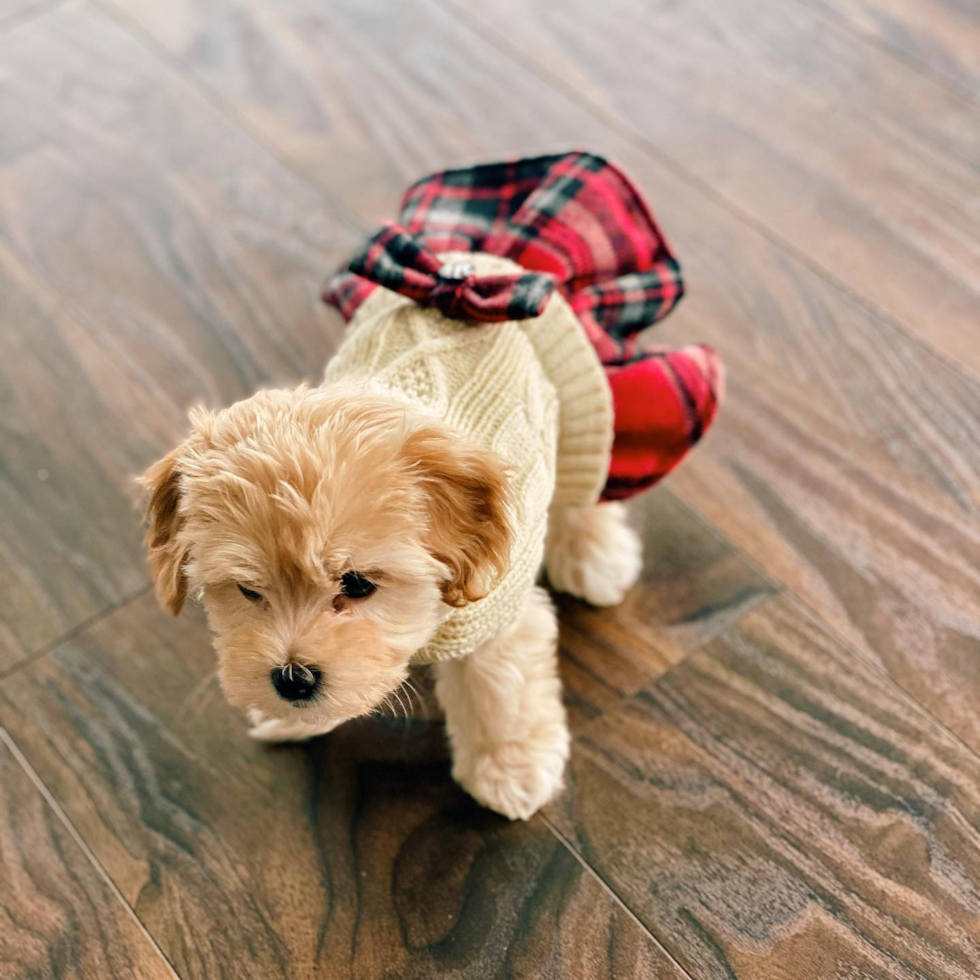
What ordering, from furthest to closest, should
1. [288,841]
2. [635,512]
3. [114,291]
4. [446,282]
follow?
[114,291]
[635,512]
[288,841]
[446,282]

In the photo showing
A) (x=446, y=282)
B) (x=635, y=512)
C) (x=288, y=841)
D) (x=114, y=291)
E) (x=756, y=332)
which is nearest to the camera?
(x=446, y=282)

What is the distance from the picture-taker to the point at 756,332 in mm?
1549

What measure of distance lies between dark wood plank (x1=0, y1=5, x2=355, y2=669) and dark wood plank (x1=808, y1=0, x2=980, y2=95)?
99 cm

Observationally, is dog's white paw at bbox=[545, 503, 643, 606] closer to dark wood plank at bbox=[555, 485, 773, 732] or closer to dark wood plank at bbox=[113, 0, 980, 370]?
dark wood plank at bbox=[555, 485, 773, 732]

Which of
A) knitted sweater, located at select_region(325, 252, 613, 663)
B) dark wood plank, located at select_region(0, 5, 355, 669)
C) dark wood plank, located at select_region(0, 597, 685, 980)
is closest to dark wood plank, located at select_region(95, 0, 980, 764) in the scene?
dark wood plank, located at select_region(0, 5, 355, 669)

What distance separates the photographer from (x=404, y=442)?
85 cm

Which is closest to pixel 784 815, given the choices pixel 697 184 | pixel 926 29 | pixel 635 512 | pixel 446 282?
pixel 635 512

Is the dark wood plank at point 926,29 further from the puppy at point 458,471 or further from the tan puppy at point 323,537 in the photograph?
the tan puppy at point 323,537

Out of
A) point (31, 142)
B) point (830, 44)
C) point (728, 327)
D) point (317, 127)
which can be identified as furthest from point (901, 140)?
point (31, 142)

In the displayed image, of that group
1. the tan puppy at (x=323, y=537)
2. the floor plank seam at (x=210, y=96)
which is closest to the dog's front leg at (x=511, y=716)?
the tan puppy at (x=323, y=537)

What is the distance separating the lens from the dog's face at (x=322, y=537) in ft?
2.68

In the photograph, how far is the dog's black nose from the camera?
33.9 inches

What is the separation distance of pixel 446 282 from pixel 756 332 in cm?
65

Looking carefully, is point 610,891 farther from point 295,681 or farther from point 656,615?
point 295,681
